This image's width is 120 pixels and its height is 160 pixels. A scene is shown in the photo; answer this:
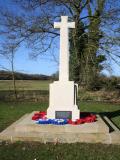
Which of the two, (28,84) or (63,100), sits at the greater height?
(63,100)

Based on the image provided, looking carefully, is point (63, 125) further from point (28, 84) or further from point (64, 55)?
point (28, 84)

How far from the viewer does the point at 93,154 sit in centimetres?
801

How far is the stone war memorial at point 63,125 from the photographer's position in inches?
371

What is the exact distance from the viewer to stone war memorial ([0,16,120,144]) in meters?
9.41

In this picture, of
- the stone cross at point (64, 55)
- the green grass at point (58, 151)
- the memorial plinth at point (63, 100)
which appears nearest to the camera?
the green grass at point (58, 151)

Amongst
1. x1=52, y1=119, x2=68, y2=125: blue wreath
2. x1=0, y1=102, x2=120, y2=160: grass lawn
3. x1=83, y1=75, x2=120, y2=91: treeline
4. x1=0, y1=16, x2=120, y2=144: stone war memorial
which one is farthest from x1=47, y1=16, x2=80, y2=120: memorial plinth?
x1=83, y1=75, x2=120, y2=91: treeline

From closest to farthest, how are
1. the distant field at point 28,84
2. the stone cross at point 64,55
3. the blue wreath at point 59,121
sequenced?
the blue wreath at point 59,121, the stone cross at point 64,55, the distant field at point 28,84

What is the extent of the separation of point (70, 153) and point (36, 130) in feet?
6.15

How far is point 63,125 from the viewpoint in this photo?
400 inches

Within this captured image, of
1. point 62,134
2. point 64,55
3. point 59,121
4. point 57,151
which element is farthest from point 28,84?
point 57,151

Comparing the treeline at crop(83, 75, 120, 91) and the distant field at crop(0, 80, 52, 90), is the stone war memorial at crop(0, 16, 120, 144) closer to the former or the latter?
the treeline at crop(83, 75, 120, 91)

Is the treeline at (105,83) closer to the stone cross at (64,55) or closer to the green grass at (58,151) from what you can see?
the stone cross at (64,55)

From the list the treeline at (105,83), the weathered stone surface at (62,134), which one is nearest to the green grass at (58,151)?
the weathered stone surface at (62,134)

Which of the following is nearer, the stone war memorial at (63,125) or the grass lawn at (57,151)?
the grass lawn at (57,151)
